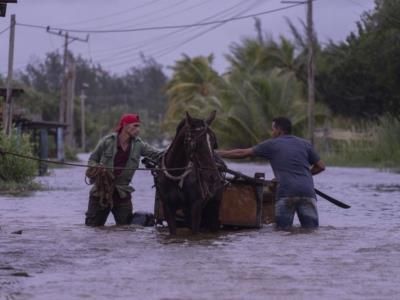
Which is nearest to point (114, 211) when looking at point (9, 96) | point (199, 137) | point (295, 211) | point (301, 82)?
point (199, 137)

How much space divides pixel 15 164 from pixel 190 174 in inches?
613

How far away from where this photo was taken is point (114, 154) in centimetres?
1397

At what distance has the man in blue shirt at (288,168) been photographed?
13602mm

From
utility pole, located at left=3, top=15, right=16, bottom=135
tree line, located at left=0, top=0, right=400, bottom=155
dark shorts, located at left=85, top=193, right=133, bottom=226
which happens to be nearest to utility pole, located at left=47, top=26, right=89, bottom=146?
tree line, located at left=0, top=0, right=400, bottom=155

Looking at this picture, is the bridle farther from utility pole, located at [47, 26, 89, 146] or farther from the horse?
utility pole, located at [47, 26, 89, 146]

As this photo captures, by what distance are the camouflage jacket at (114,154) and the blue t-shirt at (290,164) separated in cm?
141

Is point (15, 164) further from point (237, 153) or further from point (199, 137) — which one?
point (199, 137)

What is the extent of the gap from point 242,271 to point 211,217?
3.74 m

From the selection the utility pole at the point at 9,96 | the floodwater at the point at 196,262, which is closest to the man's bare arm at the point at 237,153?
the floodwater at the point at 196,262

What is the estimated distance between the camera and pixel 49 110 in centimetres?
9469

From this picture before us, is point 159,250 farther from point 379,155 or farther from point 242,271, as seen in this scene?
point 379,155

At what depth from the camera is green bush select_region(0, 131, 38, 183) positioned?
2766 centimetres

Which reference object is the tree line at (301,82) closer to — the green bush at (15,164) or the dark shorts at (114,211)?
the green bush at (15,164)

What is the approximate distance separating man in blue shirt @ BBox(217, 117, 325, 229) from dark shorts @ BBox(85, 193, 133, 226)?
4.83ft
